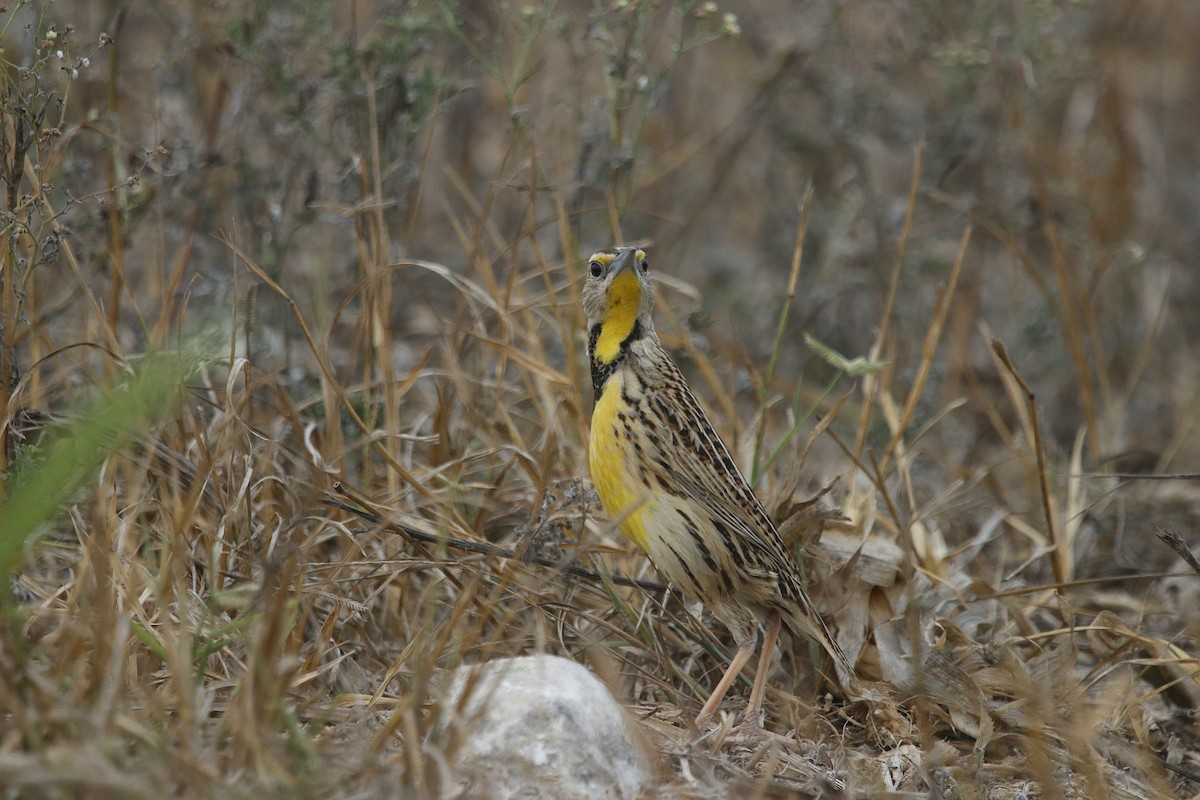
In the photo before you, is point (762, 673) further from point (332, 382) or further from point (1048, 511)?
point (332, 382)

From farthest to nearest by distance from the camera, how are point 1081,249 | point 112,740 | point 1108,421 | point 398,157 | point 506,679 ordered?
1. point 1081,249
2. point 1108,421
3. point 398,157
4. point 506,679
5. point 112,740

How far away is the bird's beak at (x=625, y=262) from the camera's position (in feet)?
13.6

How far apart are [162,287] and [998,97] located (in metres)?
4.85

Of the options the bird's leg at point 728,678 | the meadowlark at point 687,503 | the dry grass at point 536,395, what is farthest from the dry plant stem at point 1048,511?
the bird's leg at point 728,678

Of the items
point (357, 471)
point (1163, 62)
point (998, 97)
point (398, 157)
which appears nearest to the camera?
point (357, 471)

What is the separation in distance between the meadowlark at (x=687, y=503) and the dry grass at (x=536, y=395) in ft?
0.82

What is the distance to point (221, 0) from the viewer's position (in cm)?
556

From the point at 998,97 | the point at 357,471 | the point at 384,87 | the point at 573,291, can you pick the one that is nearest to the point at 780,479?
Result: the point at 573,291

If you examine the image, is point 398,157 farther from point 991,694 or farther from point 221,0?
point 991,694

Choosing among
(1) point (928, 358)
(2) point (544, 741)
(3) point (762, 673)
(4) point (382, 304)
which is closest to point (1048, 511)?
(1) point (928, 358)

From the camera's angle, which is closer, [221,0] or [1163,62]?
[221,0]

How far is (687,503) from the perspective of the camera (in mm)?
3936

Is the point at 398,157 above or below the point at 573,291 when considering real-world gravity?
above

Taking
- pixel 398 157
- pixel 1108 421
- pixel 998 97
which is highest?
pixel 398 157
